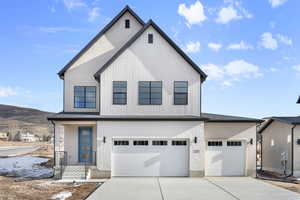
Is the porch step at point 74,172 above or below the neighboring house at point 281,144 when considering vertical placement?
below

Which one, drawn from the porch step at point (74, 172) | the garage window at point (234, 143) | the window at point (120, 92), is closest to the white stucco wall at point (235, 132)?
the garage window at point (234, 143)

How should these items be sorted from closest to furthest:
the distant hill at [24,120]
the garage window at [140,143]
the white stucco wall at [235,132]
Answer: the garage window at [140,143]
the white stucco wall at [235,132]
the distant hill at [24,120]

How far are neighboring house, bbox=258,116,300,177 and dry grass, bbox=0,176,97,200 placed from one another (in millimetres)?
12498

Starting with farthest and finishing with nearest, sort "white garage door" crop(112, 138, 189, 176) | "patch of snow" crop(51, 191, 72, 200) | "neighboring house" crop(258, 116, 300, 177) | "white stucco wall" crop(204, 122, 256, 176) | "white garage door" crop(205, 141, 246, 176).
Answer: "neighboring house" crop(258, 116, 300, 177)
"white stucco wall" crop(204, 122, 256, 176)
"white garage door" crop(205, 141, 246, 176)
"white garage door" crop(112, 138, 189, 176)
"patch of snow" crop(51, 191, 72, 200)

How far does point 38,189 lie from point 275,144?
15.8 metres

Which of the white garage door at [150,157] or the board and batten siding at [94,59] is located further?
the board and batten siding at [94,59]

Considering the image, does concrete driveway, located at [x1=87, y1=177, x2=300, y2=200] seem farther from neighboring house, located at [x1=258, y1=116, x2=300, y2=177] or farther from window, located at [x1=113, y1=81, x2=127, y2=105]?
window, located at [x1=113, y1=81, x2=127, y2=105]

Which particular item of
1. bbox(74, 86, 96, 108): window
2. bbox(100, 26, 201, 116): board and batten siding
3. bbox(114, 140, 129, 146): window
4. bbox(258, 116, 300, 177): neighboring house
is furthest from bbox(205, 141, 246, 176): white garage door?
bbox(74, 86, 96, 108): window

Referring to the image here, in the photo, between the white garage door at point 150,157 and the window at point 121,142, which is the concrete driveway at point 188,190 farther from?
the window at point 121,142

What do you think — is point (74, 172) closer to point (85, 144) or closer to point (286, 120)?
point (85, 144)

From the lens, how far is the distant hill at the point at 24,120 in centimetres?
8025

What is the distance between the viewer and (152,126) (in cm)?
1483

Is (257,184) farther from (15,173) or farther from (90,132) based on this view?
(15,173)

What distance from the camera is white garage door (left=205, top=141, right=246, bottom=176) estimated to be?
15.6m
